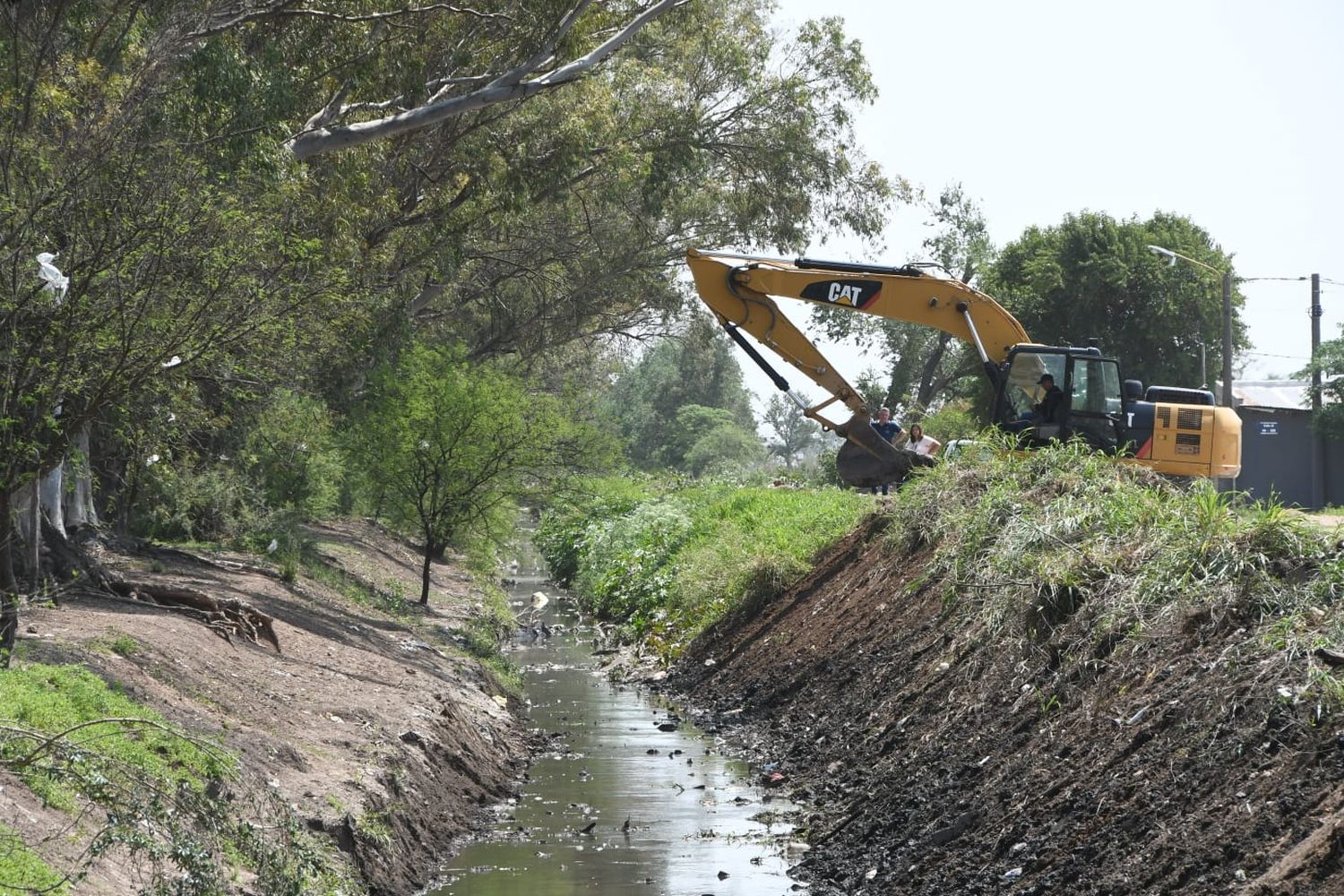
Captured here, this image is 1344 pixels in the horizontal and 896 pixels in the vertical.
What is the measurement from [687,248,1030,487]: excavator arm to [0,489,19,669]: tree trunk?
1173 cm

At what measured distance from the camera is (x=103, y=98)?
1259 centimetres

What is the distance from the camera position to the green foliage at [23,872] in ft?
21.9

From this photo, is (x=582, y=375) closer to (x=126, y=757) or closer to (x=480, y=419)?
(x=480, y=419)

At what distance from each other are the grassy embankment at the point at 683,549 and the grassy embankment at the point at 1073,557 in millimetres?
62

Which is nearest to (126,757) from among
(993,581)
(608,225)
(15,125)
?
(15,125)

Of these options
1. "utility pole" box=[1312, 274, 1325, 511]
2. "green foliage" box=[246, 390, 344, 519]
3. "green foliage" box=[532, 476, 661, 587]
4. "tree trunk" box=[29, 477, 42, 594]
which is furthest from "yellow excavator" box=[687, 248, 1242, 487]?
"utility pole" box=[1312, 274, 1325, 511]

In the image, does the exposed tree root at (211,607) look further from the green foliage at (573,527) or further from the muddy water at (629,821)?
the green foliage at (573,527)

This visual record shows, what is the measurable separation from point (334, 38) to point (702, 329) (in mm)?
21837

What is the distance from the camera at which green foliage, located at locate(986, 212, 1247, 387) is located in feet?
166

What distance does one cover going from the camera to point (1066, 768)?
32.0 feet

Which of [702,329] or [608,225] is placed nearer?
[608,225]

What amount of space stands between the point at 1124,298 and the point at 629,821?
140ft

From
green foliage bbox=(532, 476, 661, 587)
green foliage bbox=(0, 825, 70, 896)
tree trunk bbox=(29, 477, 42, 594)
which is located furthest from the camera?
green foliage bbox=(532, 476, 661, 587)

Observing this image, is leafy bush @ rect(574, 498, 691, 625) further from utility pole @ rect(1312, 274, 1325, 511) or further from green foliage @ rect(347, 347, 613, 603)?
utility pole @ rect(1312, 274, 1325, 511)
